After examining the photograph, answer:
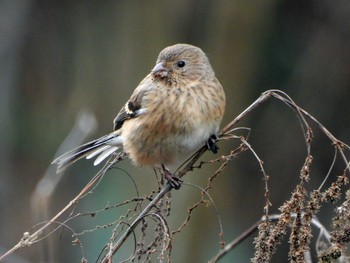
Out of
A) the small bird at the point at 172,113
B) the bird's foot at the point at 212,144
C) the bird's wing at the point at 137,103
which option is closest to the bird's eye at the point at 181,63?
the small bird at the point at 172,113

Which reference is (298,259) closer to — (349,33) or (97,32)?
(349,33)

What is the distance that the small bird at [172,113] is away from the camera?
4.57 metres

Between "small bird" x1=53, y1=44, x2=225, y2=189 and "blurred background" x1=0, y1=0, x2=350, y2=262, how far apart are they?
2973mm

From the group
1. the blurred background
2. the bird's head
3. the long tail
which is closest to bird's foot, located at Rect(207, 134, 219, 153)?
the bird's head

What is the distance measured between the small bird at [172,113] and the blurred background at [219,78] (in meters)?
2.97

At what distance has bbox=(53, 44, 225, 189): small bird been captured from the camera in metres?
4.57

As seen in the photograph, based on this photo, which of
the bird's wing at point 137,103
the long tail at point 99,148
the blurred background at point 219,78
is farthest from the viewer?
the blurred background at point 219,78

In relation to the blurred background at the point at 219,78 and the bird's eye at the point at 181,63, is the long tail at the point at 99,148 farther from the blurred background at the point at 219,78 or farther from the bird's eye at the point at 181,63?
the blurred background at the point at 219,78

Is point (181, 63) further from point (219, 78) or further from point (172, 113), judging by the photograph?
point (219, 78)

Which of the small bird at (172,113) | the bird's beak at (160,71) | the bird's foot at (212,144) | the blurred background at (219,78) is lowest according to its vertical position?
the bird's foot at (212,144)

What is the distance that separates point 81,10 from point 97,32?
1.13 feet

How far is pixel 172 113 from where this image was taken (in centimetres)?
464

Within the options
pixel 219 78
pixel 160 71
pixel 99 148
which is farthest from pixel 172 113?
pixel 219 78

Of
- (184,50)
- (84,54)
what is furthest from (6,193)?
(184,50)
